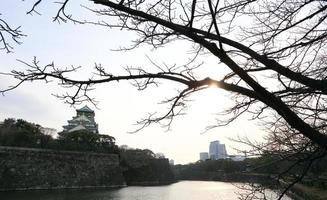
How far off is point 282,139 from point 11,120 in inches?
1527

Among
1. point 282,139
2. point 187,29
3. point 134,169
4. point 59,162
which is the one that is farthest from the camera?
point 134,169

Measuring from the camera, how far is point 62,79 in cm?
295

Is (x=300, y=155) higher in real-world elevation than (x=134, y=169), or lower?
lower

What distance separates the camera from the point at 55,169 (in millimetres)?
32125

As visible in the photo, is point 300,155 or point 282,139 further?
point 282,139

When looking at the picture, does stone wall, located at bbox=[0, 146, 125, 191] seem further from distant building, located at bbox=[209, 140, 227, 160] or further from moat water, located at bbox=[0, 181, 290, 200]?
distant building, located at bbox=[209, 140, 227, 160]

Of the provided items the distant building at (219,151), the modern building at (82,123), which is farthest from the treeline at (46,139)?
the distant building at (219,151)

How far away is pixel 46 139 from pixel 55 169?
9.91 ft

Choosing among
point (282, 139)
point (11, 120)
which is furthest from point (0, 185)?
point (282, 139)

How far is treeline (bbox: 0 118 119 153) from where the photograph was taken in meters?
32.2

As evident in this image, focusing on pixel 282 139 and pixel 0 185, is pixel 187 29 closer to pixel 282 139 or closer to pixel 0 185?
pixel 282 139

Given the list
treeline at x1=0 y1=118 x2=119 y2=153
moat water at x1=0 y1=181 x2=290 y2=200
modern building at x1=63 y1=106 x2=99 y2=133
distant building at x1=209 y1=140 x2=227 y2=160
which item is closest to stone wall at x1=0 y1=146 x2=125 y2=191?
treeline at x1=0 y1=118 x2=119 y2=153

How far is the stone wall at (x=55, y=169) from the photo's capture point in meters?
28.8

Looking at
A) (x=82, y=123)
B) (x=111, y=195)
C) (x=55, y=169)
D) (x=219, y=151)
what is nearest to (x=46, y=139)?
(x=55, y=169)
